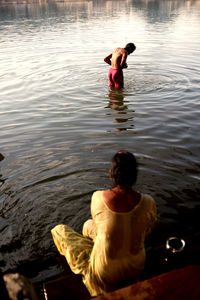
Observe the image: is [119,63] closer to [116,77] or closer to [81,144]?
[116,77]

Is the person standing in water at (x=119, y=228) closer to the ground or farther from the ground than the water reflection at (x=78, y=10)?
closer to the ground

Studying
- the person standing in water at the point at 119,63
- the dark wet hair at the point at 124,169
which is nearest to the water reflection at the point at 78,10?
the person standing in water at the point at 119,63

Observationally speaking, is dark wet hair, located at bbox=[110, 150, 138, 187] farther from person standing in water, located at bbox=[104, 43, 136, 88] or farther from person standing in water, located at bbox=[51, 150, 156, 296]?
person standing in water, located at bbox=[104, 43, 136, 88]

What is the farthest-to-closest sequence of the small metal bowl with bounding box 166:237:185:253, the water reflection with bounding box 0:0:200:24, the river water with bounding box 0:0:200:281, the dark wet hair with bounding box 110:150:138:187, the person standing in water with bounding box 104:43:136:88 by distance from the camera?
the water reflection with bounding box 0:0:200:24, the person standing in water with bounding box 104:43:136:88, the river water with bounding box 0:0:200:281, the small metal bowl with bounding box 166:237:185:253, the dark wet hair with bounding box 110:150:138:187

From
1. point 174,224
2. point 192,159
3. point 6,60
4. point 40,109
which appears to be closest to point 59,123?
point 40,109

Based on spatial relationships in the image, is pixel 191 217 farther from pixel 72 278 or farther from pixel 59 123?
pixel 59 123

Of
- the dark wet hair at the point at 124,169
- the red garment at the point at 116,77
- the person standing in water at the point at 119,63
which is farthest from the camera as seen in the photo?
the red garment at the point at 116,77

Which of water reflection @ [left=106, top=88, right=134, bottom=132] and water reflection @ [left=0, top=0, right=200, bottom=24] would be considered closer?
water reflection @ [left=106, top=88, right=134, bottom=132]

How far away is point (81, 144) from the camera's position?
6137 mm

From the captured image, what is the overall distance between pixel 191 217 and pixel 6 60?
13941 mm

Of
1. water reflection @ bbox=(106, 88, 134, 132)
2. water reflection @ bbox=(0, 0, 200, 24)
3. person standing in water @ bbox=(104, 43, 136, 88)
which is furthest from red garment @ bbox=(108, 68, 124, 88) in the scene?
water reflection @ bbox=(0, 0, 200, 24)

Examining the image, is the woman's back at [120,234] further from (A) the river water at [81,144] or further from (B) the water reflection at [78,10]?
(B) the water reflection at [78,10]

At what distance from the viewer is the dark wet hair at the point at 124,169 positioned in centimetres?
217

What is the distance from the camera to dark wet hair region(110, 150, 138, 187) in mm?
2168
